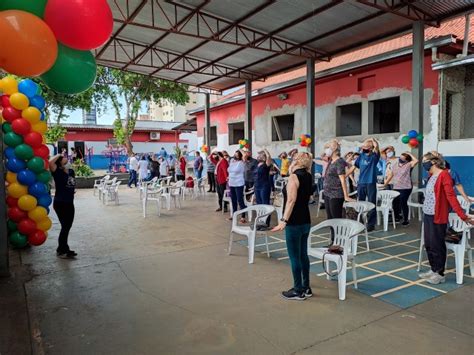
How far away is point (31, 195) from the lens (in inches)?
215

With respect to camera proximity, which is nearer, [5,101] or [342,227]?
[342,227]

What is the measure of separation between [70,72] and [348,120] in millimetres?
10251

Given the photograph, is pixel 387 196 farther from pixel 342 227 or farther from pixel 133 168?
pixel 133 168

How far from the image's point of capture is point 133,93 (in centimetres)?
2039

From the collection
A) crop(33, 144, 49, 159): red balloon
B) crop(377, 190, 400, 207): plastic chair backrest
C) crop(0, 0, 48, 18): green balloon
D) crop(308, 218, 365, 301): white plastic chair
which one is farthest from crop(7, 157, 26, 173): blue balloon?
crop(377, 190, 400, 207): plastic chair backrest

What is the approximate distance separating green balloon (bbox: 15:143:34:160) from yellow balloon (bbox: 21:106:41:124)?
0.38 meters

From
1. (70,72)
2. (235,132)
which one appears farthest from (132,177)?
(70,72)

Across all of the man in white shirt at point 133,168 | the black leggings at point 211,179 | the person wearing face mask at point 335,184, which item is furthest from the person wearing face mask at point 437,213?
the man in white shirt at point 133,168

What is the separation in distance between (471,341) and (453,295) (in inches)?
38.0

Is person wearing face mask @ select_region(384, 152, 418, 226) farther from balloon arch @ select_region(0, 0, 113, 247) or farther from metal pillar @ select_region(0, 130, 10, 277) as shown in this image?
metal pillar @ select_region(0, 130, 10, 277)

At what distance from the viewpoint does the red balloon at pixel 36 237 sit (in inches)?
220

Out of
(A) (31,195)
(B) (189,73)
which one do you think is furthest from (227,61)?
(A) (31,195)

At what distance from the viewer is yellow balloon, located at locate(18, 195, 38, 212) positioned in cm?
532

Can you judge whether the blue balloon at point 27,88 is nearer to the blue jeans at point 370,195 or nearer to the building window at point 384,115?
the blue jeans at point 370,195
